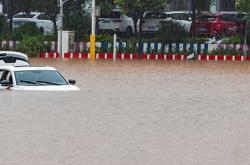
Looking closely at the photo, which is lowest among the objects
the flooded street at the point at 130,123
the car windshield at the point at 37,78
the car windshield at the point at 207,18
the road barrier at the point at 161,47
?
the road barrier at the point at 161,47

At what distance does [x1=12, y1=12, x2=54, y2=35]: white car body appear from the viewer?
54.5 meters

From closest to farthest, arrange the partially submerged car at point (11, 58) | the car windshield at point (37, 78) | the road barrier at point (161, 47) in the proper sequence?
the car windshield at point (37, 78)
the partially submerged car at point (11, 58)
the road barrier at point (161, 47)

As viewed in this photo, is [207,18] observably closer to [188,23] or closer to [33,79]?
[188,23]

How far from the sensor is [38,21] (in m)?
55.2

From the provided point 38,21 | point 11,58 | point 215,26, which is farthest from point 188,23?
point 11,58

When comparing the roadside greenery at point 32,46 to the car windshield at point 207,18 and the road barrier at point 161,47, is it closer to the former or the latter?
the road barrier at point 161,47

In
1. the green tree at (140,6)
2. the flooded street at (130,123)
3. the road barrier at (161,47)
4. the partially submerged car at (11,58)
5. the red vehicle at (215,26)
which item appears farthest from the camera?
the red vehicle at (215,26)

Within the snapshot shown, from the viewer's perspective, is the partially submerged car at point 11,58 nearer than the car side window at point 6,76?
No

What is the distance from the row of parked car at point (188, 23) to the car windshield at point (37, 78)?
27315 millimetres

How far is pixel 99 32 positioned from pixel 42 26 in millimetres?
4286

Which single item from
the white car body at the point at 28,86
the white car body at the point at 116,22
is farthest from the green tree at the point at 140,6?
the white car body at the point at 28,86

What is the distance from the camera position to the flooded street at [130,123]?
14516mm

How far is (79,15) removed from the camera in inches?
2010

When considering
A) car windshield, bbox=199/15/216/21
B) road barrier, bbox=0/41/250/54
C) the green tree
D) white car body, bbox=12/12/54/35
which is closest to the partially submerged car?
road barrier, bbox=0/41/250/54
